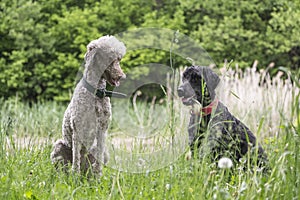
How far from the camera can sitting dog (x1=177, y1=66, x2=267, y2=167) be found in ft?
11.8

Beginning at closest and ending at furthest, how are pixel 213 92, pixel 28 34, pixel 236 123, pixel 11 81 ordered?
pixel 236 123 → pixel 213 92 → pixel 11 81 → pixel 28 34

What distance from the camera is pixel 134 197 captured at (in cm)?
273

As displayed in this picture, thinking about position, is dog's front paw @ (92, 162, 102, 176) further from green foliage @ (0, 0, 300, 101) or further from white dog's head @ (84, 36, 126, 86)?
green foliage @ (0, 0, 300, 101)

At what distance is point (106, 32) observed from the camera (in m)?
10.8

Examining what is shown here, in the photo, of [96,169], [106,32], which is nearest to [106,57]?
[96,169]

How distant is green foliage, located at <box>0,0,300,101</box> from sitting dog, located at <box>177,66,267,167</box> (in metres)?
5.25

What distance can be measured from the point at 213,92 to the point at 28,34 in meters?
7.33

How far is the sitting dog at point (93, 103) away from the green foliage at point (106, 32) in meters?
6.20

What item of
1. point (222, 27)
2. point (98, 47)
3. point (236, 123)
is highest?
point (222, 27)

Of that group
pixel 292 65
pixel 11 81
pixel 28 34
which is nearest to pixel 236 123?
pixel 11 81

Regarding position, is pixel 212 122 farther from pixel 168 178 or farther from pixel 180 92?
pixel 168 178

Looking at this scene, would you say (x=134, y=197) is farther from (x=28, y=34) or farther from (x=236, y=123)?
(x=28, y=34)

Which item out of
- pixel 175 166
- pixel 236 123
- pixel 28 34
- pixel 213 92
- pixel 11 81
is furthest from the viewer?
pixel 28 34

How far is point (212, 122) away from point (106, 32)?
739 centimetres
